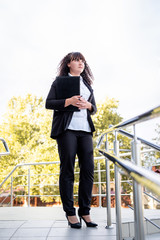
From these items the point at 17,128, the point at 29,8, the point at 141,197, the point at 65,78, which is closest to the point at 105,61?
the point at 29,8

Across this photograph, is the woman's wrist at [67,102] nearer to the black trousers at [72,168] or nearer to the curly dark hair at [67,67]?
the black trousers at [72,168]

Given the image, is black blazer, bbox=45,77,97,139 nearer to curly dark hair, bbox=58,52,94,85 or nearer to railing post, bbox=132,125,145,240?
curly dark hair, bbox=58,52,94,85

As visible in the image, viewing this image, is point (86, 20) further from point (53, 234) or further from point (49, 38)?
point (53, 234)

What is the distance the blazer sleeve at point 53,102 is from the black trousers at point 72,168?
0.21m

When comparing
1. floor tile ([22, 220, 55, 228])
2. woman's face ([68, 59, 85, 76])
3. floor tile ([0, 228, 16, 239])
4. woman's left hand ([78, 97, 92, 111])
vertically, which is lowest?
floor tile ([22, 220, 55, 228])

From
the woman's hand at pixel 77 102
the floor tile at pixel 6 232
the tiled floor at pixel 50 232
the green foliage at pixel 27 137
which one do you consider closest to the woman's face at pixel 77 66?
the woman's hand at pixel 77 102

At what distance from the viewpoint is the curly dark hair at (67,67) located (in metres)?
2.09

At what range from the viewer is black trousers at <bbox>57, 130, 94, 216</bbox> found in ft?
6.08


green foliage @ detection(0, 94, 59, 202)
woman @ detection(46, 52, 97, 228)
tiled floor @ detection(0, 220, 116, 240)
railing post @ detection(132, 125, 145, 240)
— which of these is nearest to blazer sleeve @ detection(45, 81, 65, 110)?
woman @ detection(46, 52, 97, 228)

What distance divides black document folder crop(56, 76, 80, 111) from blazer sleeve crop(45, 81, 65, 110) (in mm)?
49

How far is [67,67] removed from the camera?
7.13 feet

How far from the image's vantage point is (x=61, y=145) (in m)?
1.91

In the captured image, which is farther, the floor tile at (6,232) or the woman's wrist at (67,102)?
the woman's wrist at (67,102)

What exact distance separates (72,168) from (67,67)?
88 cm
